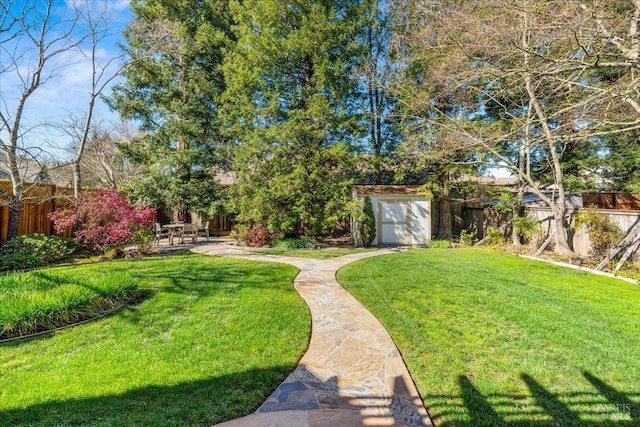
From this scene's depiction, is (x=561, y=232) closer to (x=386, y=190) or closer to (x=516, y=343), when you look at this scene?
(x=386, y=190)

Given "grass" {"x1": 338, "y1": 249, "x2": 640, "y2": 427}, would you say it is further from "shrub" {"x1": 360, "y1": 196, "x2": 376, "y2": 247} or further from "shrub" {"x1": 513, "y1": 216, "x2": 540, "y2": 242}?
"shrub" {"x1": 360, "y1": 196, "x2": 376, "y2": 247}

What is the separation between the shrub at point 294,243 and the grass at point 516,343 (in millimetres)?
5284

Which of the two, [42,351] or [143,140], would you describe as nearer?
[42,351]

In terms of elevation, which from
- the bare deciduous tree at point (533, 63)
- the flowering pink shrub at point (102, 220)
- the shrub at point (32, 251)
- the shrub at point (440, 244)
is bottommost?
the shrub at point (440, 244)

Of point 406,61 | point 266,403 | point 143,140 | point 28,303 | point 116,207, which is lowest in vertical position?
point 266,403

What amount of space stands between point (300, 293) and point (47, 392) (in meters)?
3.54

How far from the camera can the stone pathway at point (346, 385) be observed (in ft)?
7.60

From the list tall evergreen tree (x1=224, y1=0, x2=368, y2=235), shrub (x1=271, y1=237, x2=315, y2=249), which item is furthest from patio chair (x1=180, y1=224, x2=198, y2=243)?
shrub (x1=271, y1=237, x2=315, y2=249)

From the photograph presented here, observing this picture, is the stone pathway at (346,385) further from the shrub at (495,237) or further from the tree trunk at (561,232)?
the shrub at (495,237)

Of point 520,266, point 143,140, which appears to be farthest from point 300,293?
A: point 143,140

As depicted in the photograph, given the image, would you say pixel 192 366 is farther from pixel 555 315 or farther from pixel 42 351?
pixel 555 315

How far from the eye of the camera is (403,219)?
41.4ft

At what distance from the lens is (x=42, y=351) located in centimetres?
332

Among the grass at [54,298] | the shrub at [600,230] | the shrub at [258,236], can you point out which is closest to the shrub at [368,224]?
the shrub at [258,236]
